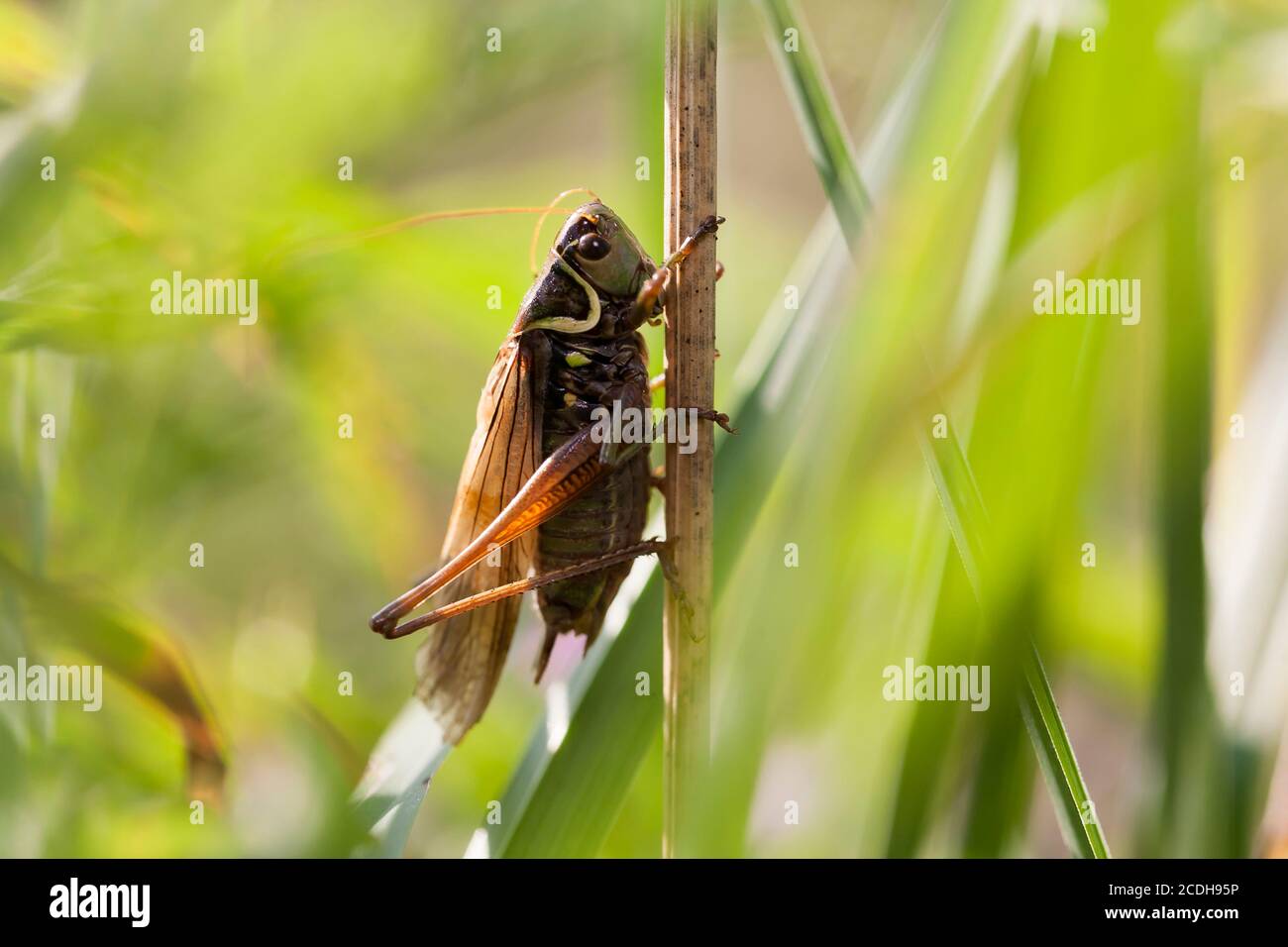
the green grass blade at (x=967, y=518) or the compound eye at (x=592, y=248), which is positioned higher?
the compound eye at (x=592, y=248)

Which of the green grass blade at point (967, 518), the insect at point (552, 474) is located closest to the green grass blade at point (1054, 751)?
the green grass blade at point (967, 518)

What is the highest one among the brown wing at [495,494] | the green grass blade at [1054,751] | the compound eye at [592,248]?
the compound eye at [592,248]

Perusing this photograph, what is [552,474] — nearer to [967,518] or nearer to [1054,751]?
[967,518]

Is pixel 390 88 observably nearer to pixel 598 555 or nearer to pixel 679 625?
pixel 598 555

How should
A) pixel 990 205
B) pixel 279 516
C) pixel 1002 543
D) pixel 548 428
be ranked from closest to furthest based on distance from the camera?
1. pixel 1002 543
2. pixel 990 205
3. pixel 548 428
4. pixel 279 516

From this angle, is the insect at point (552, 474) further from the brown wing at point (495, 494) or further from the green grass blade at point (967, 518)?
the green grass blade at point (967, 518)

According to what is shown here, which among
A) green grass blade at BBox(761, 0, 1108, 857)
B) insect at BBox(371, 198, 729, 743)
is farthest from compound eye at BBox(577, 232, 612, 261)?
green grass blade at BBox(761, 0, 1108, 857)

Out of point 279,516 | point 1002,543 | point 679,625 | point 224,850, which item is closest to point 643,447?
point 679,625
